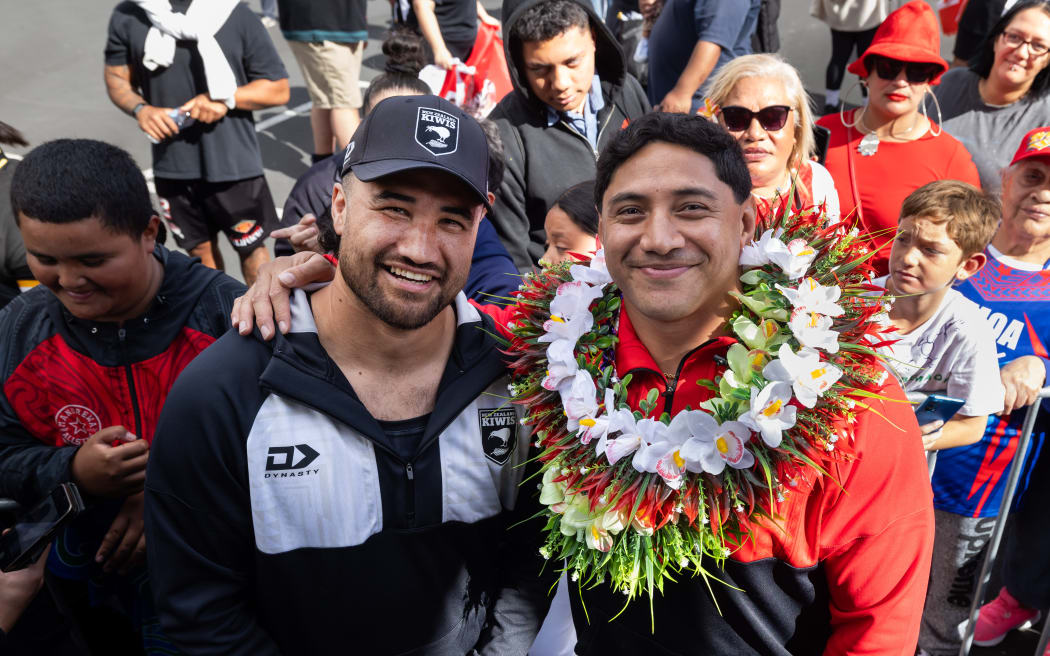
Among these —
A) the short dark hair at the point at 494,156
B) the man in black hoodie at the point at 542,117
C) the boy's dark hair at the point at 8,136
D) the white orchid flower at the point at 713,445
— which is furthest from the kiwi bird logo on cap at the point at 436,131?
the boy's dark hair at the point at 8,136

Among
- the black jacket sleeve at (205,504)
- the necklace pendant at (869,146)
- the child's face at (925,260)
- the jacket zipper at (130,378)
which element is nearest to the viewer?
the black jacket sleeve at (205,504)

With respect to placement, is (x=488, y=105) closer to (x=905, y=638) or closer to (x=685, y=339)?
(x=685, y=339)

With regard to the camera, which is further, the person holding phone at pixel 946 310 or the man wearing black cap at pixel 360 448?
the person holding phone at pixel 946 310

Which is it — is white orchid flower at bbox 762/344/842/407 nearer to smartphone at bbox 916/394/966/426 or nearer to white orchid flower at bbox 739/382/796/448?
white orchid flower at bbox 739/382/796/448

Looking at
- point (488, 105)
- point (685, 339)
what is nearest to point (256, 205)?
point (488, 105)

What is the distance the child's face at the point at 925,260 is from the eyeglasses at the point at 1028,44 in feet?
6.17

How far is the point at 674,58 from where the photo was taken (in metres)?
5.28

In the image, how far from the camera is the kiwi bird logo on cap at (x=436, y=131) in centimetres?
218

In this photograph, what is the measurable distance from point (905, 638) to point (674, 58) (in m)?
4.05

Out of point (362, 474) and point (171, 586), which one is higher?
point (362, 474)

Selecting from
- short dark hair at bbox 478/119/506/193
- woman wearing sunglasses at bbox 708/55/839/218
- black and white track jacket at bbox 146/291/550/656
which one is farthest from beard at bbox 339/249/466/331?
woman wearing sunglasses at bbox 708/55/839/218

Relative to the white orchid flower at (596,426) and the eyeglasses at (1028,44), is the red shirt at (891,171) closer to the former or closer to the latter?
the eyeglasses at (1028,44)

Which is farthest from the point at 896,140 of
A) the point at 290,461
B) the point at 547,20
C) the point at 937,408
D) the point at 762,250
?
the point at 290,461

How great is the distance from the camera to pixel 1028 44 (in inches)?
167
